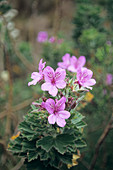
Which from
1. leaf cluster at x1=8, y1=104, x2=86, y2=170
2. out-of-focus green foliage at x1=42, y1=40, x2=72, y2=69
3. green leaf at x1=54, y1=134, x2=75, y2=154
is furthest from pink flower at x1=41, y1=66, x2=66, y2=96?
out-of-focus green foliage at x1=42, y1=40, x2=72, y2=69

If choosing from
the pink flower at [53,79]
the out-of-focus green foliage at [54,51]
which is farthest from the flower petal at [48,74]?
the out-of-focus green foliage at [54,51]

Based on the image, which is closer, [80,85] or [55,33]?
[80,85]

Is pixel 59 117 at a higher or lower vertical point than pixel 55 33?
lower

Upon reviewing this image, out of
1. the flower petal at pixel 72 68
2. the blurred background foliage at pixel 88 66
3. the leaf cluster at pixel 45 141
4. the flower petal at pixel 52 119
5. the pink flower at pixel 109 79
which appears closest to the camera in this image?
the flower petal at pixel 52 119

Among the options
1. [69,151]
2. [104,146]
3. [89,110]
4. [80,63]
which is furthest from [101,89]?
[69,151]

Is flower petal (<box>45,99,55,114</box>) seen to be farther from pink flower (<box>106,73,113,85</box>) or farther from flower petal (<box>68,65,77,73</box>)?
pink flower (<box>106,73,113,85</box>)

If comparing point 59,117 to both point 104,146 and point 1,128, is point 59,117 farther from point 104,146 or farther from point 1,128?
point 1,128

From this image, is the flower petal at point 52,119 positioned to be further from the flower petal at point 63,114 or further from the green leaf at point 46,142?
the green leaf at point 46,142
